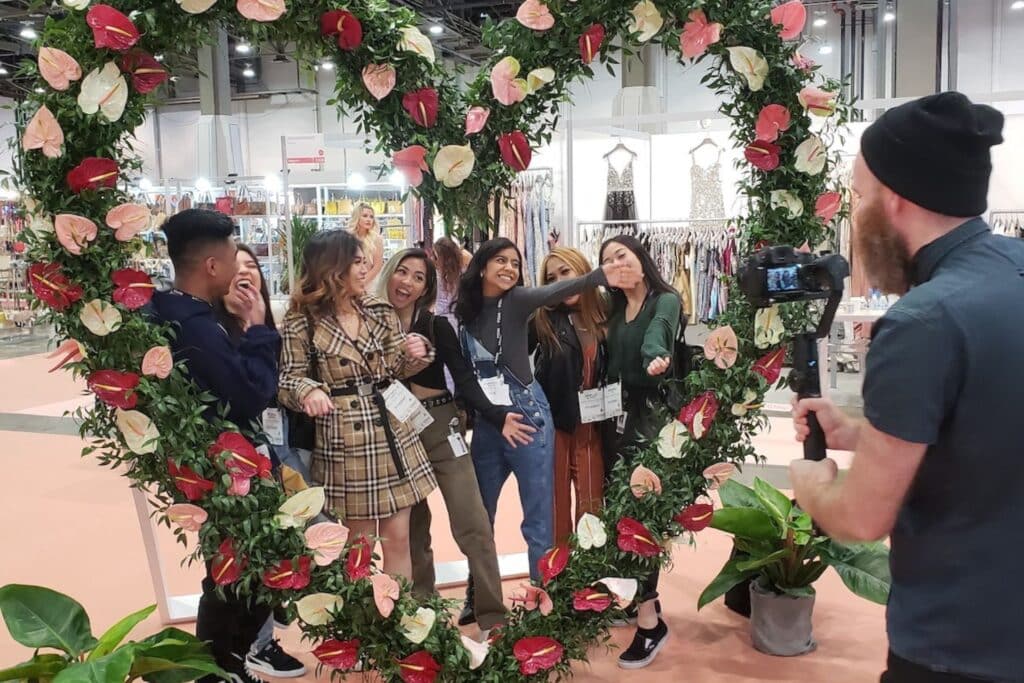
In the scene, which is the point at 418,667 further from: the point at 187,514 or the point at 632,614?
the point at 632,614

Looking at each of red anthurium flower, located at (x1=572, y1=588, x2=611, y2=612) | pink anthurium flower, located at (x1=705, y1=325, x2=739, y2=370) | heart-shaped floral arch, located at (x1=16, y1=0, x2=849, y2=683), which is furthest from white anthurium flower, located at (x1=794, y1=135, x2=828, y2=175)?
red anthurium flower, located at (x1=572, y1=588, x2=611, y2=612)

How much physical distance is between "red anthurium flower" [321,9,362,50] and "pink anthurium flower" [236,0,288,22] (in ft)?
0.43

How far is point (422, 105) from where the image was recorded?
2.52 meters

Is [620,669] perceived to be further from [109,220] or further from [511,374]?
[109,220]

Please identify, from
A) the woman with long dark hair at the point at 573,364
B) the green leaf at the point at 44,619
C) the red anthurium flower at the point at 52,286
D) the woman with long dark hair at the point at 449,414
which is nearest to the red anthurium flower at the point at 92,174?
the red anthurium flower at the point at 52,286

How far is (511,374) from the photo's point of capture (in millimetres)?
3203

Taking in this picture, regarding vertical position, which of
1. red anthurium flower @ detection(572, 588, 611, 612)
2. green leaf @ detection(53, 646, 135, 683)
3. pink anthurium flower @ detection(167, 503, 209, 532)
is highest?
pink anthurium flower @ detection(167, 503, 209, 532)

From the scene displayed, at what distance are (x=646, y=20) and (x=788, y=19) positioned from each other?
1.34ft

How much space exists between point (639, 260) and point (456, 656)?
157 cm

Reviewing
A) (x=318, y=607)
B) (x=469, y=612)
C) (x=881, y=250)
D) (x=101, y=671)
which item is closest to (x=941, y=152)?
(x=881, y=250)

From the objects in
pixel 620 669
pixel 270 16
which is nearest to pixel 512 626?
pixel 620 669

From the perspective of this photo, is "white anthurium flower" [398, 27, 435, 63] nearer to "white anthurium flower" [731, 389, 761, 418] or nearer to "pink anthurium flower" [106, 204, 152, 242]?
"pink anthurium flower" [106, 204, 152, 242]

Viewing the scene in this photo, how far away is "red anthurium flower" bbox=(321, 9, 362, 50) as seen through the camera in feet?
7.85

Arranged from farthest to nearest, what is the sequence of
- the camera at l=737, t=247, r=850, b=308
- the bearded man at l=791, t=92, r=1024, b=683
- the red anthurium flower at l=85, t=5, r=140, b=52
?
the red anthurium flower at l=85, t=5, r=140, b=52 → the camera at l=737, t=247, r=850, b=308 → the bearded man at l=791, t=92, r=1024, b=683
